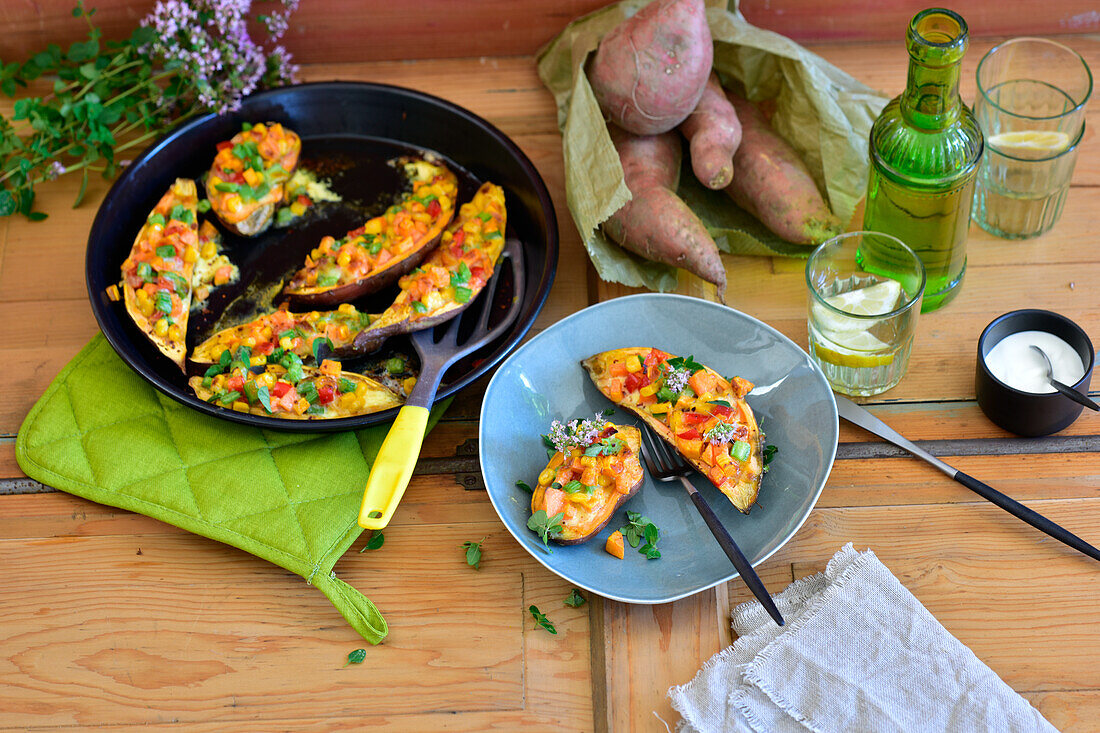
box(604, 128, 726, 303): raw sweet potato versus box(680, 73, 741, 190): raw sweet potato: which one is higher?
box(680, 73, 741, 190): raw sweet potato

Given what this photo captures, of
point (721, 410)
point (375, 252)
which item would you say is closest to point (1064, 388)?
point (721, 410)

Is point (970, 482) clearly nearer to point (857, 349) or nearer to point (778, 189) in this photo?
point (857, 349)

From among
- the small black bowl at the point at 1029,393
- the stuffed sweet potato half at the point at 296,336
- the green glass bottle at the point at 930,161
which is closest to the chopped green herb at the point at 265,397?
the stuffed sweet potato half at the point at 296,336

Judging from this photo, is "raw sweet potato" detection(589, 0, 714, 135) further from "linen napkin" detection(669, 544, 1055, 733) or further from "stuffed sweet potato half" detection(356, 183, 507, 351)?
"linen napkin" detection(669, 544, 1055, 733)

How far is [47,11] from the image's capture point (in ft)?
7.03

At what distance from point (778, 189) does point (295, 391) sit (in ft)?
3.19

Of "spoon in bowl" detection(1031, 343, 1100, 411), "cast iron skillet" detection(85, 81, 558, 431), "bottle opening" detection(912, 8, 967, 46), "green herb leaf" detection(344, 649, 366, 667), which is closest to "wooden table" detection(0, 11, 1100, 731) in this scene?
"green herb leaf" detection(344, 649, 366, 667)

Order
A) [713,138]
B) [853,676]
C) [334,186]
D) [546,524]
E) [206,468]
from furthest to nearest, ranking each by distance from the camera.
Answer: [334,186]
[713,138]
[206,468]
[546,524]
[853,676]

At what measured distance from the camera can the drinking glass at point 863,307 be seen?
1.57 meters

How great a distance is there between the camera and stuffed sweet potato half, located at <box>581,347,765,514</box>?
1.46 m

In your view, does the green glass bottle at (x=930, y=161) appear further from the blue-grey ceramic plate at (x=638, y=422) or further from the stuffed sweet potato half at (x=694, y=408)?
the stuffed sweet potato half at (x=694, y=408)

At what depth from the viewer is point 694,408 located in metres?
1.52

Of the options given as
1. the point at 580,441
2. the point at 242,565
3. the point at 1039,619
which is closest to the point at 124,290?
the point at 242,565

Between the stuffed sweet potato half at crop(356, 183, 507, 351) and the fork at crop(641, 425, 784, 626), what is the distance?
0.44m
